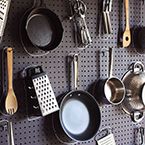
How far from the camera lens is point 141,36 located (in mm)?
1480

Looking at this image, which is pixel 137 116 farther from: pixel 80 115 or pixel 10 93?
pixel 10 93

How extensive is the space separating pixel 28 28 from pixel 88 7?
0.31 m

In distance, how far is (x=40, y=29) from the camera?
1239 millimetres

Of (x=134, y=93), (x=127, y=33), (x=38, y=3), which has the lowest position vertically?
(x=134, y=93)

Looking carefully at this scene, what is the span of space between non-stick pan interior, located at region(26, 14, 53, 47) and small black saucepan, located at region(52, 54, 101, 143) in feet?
0.50

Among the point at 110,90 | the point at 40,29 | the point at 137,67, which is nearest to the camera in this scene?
the point at 40,29

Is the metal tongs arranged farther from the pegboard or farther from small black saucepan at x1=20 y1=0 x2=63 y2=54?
small black saucepan at x1=20 y1=0 x2=63 y2=54

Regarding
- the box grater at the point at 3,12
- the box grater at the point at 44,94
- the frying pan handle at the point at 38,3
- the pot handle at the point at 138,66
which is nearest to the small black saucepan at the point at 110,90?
the pot handle at the point at 138,66

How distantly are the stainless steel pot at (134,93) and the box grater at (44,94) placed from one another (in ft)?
1.37

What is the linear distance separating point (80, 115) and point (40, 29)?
1.29ft

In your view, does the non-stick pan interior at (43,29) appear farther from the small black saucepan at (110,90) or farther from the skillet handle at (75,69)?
the small black saucepan at (110,90)

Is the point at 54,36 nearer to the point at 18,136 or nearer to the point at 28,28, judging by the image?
the point at 28,28

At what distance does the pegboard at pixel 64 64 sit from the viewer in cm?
121

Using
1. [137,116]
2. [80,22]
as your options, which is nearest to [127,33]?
[80,22]
